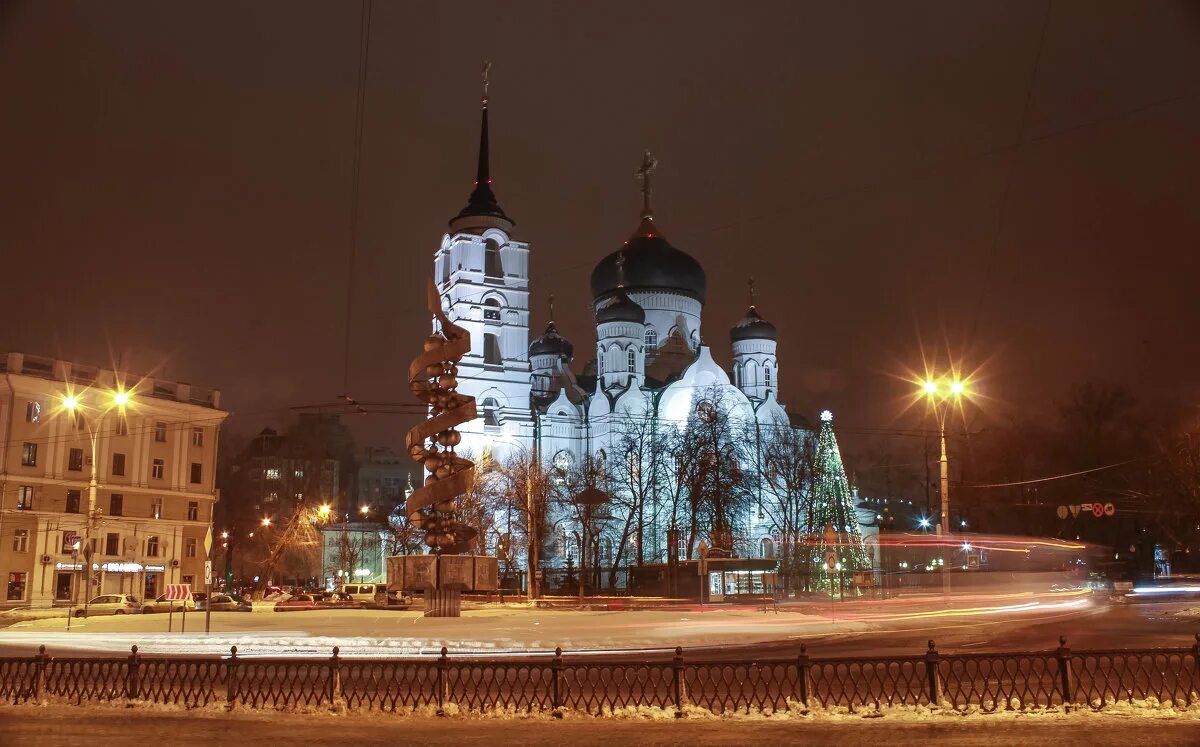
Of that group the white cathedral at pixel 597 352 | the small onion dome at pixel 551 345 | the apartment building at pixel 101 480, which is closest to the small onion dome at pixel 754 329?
the white cathedral at pixel 597 352

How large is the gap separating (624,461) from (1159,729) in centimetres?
5782

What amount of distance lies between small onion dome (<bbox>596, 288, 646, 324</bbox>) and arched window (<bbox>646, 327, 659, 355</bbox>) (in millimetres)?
5634

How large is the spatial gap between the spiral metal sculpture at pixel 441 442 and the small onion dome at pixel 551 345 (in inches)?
2412

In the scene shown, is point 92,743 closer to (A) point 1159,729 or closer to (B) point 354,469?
(A) point 1159,729

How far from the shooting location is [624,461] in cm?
6931

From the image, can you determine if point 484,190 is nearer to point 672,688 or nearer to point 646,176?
point 646,176

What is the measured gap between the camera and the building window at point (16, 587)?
4662 cm

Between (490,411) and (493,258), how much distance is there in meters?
12.8

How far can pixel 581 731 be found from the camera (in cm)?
1240

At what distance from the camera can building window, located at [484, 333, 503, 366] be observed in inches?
3108

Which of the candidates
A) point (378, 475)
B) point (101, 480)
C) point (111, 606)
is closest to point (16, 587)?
point (101, 480)

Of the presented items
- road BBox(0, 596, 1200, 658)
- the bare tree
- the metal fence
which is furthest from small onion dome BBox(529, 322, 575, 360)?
the metal fence

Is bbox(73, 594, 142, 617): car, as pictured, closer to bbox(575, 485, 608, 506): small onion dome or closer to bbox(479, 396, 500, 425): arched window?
bbox(575, 485, 608, 506): small onion dome

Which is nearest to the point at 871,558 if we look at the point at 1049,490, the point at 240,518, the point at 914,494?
the point at 1049,490
